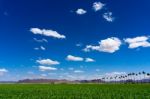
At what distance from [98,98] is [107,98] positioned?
1.20 m

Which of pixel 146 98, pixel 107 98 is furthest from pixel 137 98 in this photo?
pixel 107 98

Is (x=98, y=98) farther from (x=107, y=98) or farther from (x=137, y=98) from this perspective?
(x=137, y=98)

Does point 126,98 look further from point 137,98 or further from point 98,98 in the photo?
Result: point 98,98

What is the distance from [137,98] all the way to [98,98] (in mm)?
4661

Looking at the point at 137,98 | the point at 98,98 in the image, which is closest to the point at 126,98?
the point at 137,98

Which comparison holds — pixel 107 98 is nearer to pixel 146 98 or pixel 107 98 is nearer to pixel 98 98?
pixel 98 98

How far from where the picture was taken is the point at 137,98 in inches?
1260

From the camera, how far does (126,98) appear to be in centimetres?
3177

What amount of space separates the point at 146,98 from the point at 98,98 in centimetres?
574

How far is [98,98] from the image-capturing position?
32.2 metres

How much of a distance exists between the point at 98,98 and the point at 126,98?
10.9ft

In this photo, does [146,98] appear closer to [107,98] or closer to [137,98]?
[137,98]

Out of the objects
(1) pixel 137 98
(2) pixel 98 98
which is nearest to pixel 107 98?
(2) pixel 98 98

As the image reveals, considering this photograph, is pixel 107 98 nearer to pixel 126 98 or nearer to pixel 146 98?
pixel 126 98
